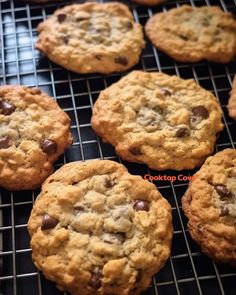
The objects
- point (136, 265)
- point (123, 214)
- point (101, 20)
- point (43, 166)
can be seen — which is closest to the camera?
point (136, 265)

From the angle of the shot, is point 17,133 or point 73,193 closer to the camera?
point 73,193

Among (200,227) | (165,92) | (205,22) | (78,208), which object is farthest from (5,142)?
(205,22)

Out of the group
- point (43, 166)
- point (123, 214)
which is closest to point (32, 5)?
point (43, 166)

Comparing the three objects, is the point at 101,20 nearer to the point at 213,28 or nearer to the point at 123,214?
the point at 213,28

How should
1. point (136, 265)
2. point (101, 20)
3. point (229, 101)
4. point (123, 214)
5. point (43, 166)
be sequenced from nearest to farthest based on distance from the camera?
point (136, 265)
point (123, 214)
point (43, 166)
point (229, 101)
point (101, 20)

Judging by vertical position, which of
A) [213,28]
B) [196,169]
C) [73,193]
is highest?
[213,28]

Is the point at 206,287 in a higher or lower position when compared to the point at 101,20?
lower

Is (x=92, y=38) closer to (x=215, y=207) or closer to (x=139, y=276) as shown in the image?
(x=215, y=207)
